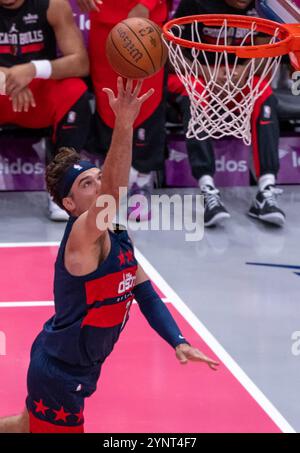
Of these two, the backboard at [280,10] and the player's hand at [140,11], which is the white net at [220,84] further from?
the player's hand at [140,11]

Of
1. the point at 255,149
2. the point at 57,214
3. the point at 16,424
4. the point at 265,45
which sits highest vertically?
the point at 265,45

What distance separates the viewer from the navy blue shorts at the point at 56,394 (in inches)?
150

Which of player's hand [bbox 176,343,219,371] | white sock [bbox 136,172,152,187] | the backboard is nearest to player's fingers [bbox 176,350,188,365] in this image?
player's hand [bbox 176,343,219,371]

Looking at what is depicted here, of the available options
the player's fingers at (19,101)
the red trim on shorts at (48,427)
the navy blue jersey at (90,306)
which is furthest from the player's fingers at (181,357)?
the player's fingers at (19,101)

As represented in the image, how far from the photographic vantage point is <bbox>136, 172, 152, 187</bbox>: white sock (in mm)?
7660

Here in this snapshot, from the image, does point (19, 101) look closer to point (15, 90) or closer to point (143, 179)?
point (15, 90)

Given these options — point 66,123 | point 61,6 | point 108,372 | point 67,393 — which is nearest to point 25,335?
point 108,372

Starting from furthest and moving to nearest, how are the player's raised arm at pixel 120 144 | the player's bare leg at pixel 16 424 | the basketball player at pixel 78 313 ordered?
the player's bare leg at pixel 16 424 < the basketball player at pixel 78 313 < the player's raised arm at pixel 120 144

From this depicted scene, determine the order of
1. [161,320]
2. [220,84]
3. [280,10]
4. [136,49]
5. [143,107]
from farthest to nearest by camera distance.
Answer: [143,107] < [220,84] < [280,10] < [136,49] < [161,320]

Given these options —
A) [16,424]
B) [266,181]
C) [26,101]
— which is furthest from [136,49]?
[266,181]

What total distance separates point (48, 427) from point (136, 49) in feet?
5.51

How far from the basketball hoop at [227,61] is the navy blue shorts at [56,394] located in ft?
5.77

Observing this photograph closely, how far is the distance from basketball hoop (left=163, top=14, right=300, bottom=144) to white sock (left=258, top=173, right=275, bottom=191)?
0.54 m

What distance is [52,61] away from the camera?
23.7ft
